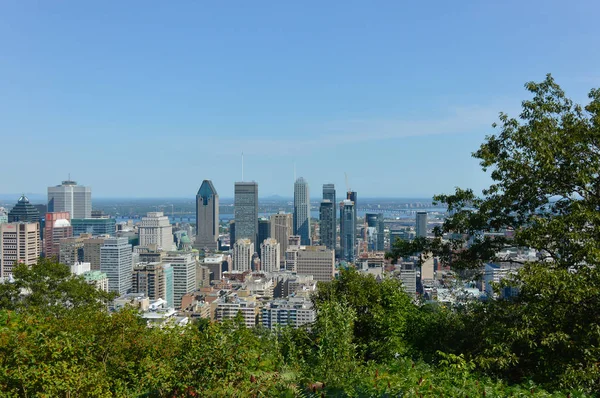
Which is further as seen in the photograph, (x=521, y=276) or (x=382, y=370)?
(x=521, y=276)

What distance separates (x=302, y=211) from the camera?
116 meters

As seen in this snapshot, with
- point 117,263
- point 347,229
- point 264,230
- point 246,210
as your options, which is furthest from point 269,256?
point 117,263

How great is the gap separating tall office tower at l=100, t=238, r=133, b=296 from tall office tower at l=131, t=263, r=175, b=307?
19.7ft

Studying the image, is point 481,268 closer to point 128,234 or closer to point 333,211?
point 333,211

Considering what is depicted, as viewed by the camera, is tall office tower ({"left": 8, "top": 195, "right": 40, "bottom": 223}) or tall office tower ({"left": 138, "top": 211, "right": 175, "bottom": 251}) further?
tall office tower ({"left": 138, "top": 211, "right": 175, "bottom": 251})

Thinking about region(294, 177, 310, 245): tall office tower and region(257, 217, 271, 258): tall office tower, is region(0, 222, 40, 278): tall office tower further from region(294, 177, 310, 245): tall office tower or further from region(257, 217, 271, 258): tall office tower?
region(294, 177, 310, 245): tall office tower

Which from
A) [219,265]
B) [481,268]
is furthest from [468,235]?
[219,265]

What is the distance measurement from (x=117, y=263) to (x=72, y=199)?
57089mm

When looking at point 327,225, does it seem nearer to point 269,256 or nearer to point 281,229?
point 281,229

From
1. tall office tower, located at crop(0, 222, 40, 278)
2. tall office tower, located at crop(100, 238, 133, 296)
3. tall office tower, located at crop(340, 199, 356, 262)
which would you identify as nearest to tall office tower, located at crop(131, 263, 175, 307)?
tall office tower, located at crop(100, 238, 133, 296)

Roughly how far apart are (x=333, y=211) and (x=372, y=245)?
29.0 ft

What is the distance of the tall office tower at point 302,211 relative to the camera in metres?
104

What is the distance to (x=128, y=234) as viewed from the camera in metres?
96.1

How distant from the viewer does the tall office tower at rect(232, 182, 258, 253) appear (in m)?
94.9
